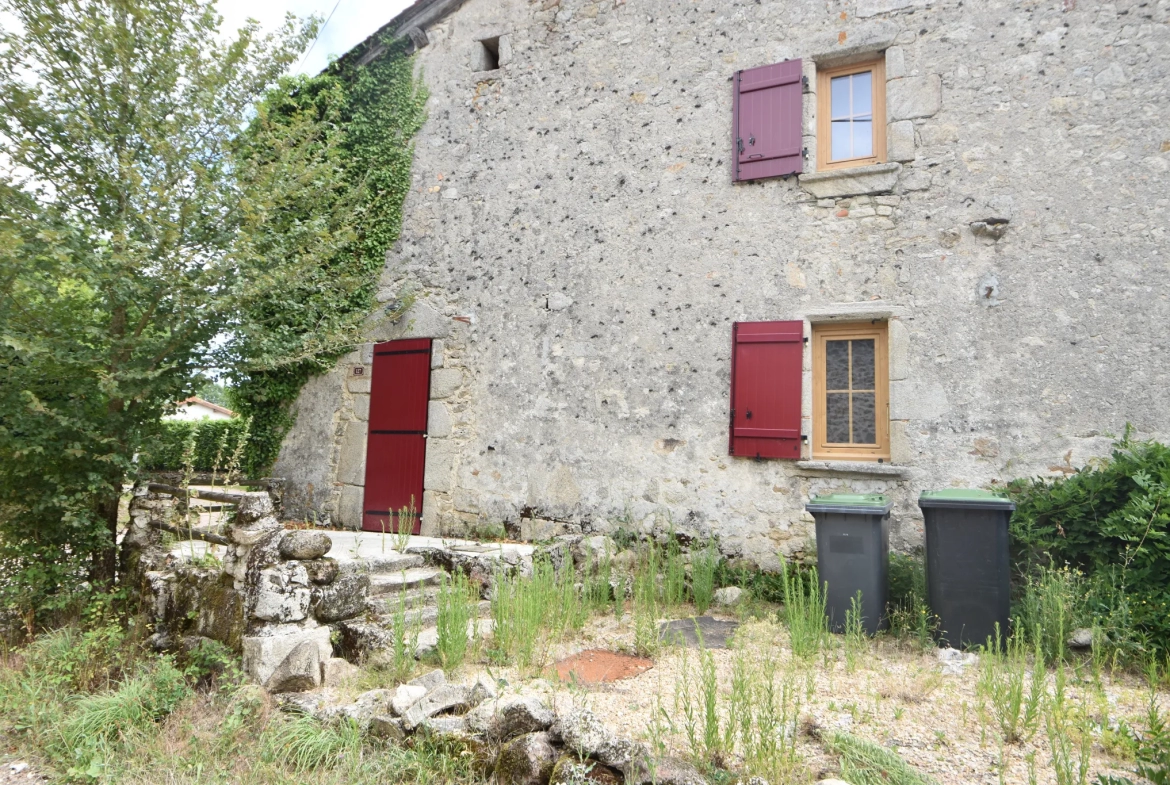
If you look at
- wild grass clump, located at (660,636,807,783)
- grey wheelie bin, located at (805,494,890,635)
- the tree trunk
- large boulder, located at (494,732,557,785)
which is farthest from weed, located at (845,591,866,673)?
the tree trunk

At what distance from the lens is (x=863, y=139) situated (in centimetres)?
595

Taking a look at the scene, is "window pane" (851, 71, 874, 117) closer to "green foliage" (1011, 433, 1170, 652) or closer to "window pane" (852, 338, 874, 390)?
"window pane" (852, 338, 874, 390)

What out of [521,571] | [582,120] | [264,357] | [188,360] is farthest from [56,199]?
[582,120]

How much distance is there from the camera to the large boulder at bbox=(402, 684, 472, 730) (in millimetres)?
2943

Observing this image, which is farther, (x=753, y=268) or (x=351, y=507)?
(x=351, y=507)

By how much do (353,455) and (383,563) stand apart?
9.49 feet

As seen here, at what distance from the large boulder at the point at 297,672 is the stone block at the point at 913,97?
5727 mm

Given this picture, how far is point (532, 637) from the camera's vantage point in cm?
386

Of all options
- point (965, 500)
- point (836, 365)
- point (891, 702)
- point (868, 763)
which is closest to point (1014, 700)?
point (891, 702)

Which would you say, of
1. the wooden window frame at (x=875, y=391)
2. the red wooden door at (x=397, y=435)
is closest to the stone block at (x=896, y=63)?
the wooden window frame at (x=875, y=391)

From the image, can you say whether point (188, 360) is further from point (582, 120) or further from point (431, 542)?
point (582, 120)

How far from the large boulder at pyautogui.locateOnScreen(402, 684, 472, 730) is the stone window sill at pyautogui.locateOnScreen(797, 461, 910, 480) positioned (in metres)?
3.50

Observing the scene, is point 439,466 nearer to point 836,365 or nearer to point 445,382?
point 445,382

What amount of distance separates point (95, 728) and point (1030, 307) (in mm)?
6295
